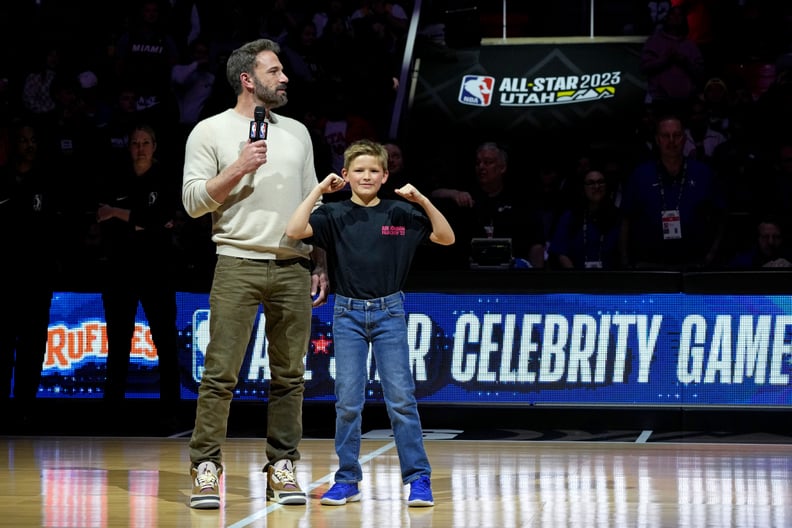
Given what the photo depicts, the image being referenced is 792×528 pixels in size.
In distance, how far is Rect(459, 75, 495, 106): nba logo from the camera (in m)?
15.9

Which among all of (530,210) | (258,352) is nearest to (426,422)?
(258,352)

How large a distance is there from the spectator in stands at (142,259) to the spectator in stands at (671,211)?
3.89m

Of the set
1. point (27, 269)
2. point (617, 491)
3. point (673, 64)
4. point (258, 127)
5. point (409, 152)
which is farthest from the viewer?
point (409, 152)

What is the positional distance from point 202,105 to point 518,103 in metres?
A: 3.60

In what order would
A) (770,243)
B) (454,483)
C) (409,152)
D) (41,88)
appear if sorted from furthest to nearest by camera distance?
(41,88), (409,152), (770,243), (454,483)

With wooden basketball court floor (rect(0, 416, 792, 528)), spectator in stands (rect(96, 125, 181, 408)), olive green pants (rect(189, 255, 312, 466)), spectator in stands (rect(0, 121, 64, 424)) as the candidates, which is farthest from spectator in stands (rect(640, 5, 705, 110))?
olive green pants (rect(189, 255, 312, 466))

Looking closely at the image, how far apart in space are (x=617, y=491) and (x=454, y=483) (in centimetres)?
94

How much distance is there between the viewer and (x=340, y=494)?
726cm

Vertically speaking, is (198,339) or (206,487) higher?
(198,339)

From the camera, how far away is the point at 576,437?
1046 centimetres

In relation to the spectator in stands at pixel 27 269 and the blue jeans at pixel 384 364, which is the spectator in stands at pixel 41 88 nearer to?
the spectator in stands at pixel 27 269

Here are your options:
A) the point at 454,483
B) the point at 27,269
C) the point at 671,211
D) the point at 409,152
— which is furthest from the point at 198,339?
the point at 409,152

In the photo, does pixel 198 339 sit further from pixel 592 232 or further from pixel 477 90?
pixel 477 90

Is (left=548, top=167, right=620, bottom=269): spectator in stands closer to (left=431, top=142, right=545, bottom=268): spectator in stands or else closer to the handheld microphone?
(left=431, top=142, right=545, bottom=268): spectator in stands
